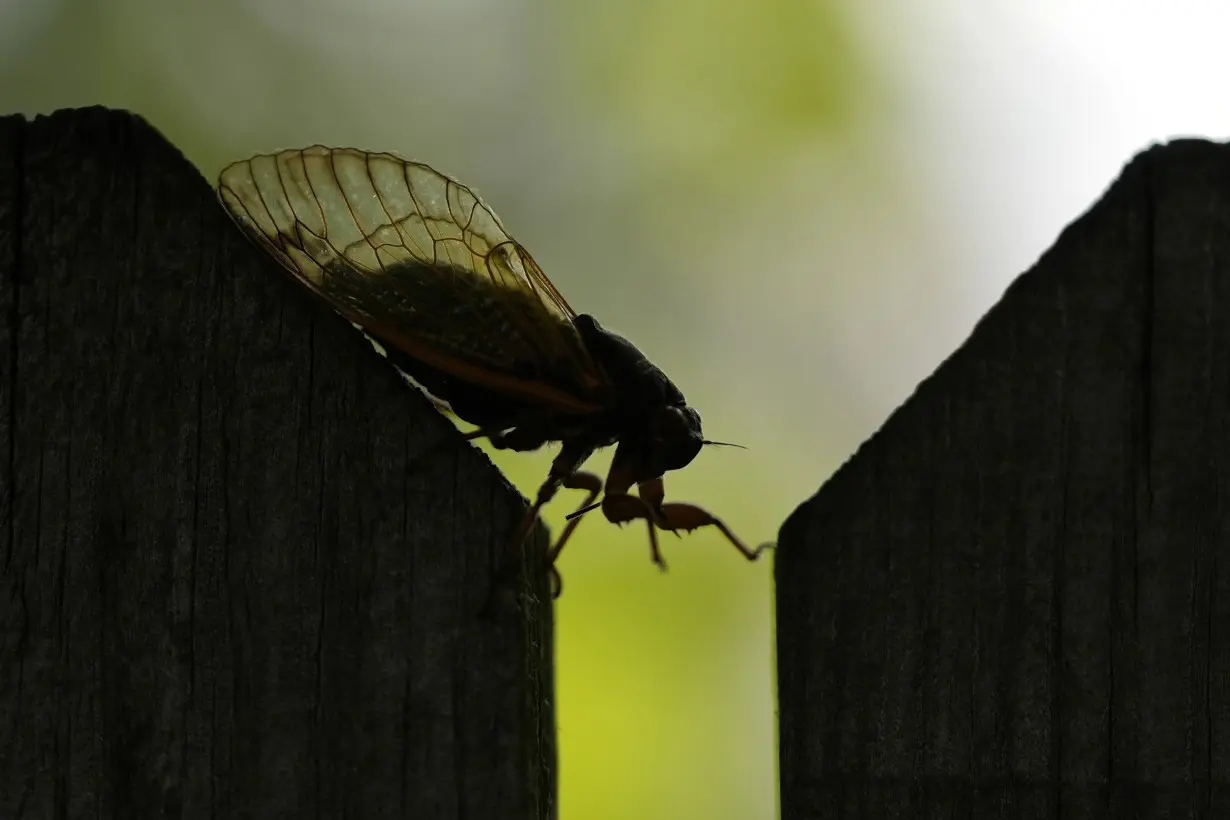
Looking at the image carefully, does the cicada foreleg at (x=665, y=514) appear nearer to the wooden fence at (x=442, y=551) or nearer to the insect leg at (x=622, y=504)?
the insect leg at (x=622, y=504)

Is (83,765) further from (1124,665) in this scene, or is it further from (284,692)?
(1124,665)

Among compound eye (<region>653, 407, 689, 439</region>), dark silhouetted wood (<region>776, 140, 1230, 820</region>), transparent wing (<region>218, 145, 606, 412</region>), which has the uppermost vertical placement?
transparent wing (<region>218, 145, 606, 412</region>)

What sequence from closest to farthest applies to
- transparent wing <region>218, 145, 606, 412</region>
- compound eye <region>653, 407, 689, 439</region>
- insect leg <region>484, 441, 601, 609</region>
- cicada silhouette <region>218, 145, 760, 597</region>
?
insect leg <region>484, 441, 601, 609</region>, transparent wing <region>218, 145, 606, 412</region>, cicada silhouette <region>218, 145, 760, 597</region>, compound eye <region>653, 407, 689, 439</region>

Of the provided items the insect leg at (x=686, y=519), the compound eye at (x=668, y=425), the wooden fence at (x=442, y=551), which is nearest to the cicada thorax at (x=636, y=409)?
the compound eye at (x=668, y=425)

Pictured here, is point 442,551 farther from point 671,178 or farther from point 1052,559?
point 671,178

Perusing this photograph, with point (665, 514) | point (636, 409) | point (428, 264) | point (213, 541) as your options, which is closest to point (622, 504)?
point (665, 514)

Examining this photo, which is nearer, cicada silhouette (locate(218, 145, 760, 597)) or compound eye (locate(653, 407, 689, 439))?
cicada silhouette (locate(218, 145, 760, 597))

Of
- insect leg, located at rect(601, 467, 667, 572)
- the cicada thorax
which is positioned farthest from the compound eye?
insect leg, located at rect(601, 467, 667, 572)

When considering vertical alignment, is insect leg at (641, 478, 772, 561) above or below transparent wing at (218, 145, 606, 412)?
below

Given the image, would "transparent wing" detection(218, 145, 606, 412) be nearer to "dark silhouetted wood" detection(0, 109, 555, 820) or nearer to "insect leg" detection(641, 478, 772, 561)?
"insect leg" detection(641, 478, 772, 561)

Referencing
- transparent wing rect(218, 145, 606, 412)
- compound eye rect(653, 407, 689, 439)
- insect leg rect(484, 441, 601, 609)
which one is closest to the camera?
insect leg rect(484, 441, 601, 609)
